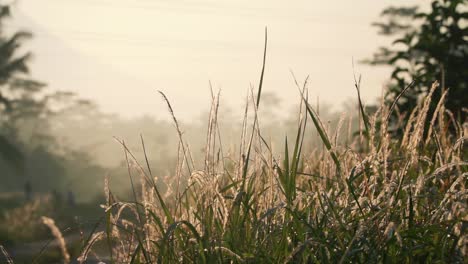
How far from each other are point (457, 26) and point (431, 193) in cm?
663

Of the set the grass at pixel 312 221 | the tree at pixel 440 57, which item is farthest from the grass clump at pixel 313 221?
the tree at pixel 440 57

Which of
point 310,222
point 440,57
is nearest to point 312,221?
point 310,222

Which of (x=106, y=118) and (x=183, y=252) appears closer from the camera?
(x=183, y=252)

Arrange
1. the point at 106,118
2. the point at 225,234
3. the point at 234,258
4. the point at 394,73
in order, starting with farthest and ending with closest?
the point at 106,118, the point at 394,73, the point at 225,234, the point at 234,258

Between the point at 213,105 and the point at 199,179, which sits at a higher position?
the point at 213,105

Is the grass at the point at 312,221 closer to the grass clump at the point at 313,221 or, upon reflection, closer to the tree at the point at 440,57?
the grass clump at the point at 313,221

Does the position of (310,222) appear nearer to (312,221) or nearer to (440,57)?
(312,221)

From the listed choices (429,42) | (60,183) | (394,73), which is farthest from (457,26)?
(60,183)

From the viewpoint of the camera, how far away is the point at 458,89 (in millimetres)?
9227

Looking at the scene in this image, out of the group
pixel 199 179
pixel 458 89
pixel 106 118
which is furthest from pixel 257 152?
pixel 106 118

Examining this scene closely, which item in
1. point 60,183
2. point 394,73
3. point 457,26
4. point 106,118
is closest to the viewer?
point 394,73

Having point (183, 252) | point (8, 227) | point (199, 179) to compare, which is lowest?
point (8, 227)

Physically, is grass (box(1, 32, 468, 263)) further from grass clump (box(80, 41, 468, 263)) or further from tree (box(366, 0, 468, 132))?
tree (box(366, 0, 468, 132))

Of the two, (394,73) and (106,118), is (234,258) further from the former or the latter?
(106,118)
